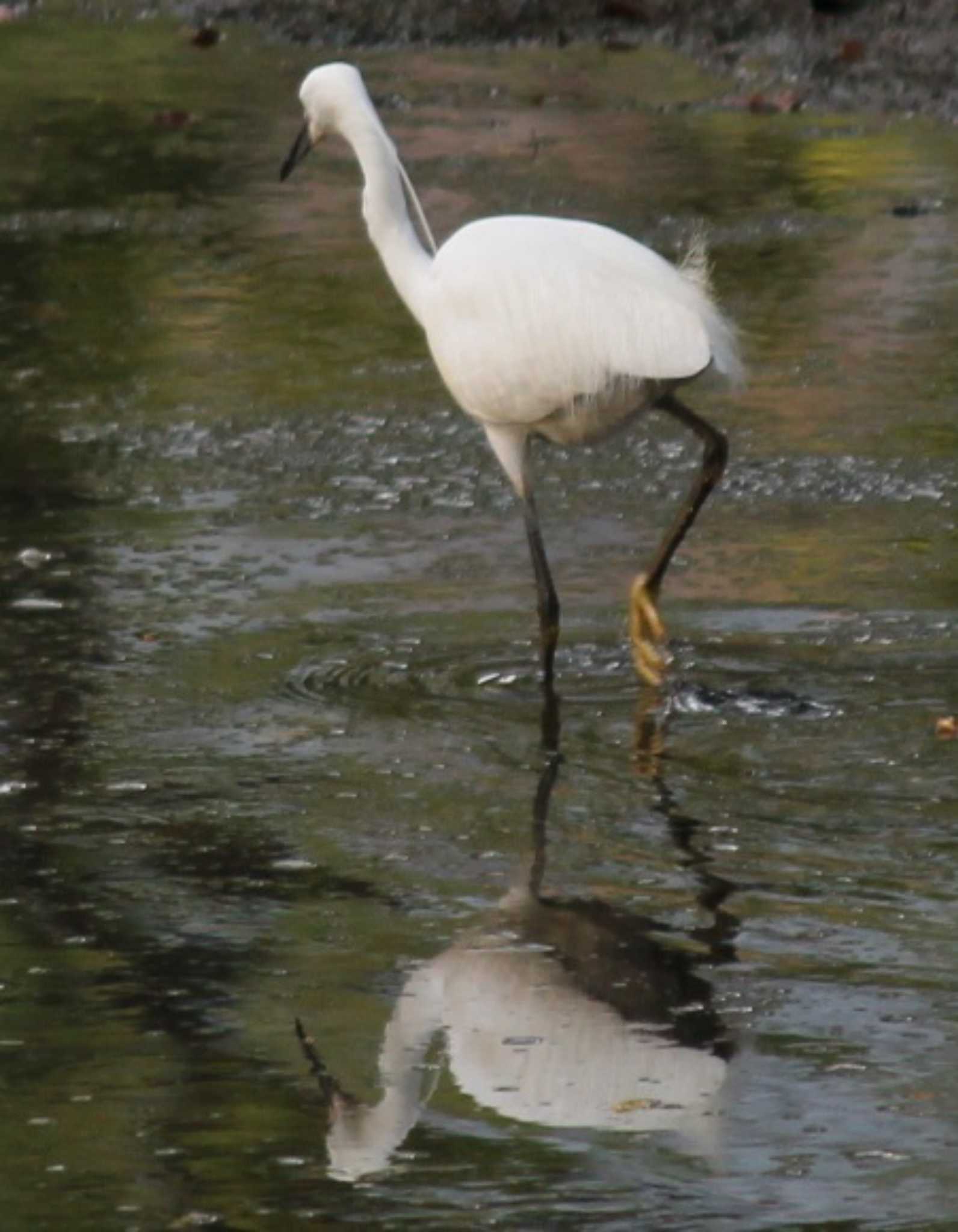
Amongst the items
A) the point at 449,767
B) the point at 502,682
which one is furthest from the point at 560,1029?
the point at 502,682

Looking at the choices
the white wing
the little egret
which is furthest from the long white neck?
the white wing

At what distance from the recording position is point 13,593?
805cm

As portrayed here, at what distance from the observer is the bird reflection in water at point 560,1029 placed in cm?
469

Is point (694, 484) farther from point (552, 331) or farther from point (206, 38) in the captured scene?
point (206, 38)

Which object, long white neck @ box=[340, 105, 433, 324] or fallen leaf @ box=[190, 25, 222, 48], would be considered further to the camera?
fallen leaf @ box=[190, 25, 222, 48]

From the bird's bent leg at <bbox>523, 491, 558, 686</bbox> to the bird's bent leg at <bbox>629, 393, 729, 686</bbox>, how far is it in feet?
0.57

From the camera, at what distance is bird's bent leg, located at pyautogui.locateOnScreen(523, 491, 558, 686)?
7188 mm

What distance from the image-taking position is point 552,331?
696 cm

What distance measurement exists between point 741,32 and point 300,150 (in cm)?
908

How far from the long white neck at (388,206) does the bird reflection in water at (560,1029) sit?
7.03 ft

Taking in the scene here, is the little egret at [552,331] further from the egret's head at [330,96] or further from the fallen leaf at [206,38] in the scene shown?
the fallen leaf at [206,38]

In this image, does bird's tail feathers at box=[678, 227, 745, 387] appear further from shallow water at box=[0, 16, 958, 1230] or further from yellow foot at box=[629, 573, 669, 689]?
shallow water at box=[0, 16, 958, 1230]

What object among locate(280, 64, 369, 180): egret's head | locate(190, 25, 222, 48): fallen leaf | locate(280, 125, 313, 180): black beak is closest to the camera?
locate(280, 64, 369, 180): egret's head

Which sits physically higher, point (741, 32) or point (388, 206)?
point (388, 206)
